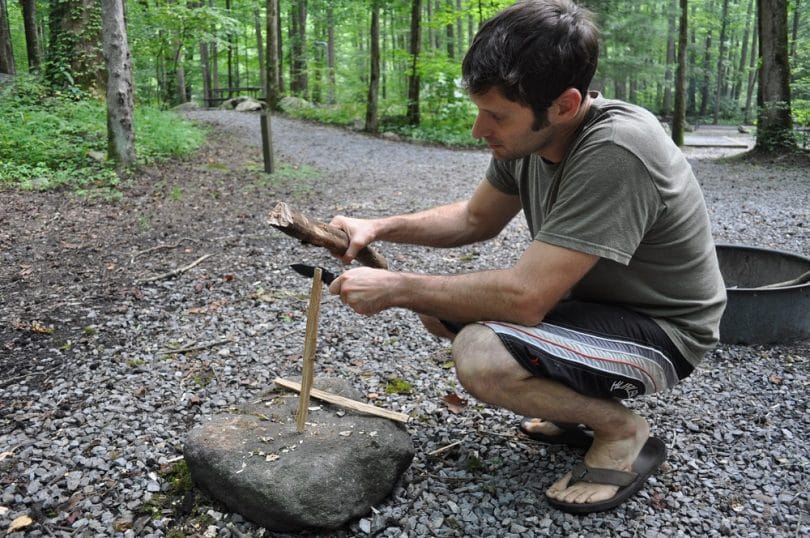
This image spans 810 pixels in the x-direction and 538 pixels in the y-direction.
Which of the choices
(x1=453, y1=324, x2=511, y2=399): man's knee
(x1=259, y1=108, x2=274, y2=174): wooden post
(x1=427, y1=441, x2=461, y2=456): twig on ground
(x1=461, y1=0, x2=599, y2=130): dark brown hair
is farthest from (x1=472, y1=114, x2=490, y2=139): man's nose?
(x1=259, y1=108, x2=274, y2=174): wooden post

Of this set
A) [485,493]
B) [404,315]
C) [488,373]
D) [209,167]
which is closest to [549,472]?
[485,493]

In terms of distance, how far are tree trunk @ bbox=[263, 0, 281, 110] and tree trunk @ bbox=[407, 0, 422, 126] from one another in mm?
Answer: 3515

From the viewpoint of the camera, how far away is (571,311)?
2.22 m

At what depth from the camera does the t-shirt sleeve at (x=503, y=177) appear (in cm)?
260

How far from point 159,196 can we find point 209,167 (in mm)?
2064

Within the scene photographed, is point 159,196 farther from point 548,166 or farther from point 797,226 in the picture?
Result: point 797,226

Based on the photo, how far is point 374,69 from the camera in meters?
14.0

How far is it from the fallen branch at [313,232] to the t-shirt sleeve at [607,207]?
0.85 metres

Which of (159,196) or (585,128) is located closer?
(585,128)

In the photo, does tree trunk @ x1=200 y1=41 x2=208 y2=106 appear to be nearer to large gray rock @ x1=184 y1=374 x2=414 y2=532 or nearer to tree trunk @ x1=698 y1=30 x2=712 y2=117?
tree trunk @ x1=698 y1=30 x2=712 y2=117

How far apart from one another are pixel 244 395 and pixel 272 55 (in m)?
14.8

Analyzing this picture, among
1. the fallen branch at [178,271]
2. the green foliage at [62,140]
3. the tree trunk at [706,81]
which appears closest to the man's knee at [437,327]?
the fallen branch at [178,271]

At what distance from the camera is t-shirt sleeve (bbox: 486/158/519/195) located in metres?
2.60

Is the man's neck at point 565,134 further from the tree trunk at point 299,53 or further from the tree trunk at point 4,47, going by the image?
the tree trunk at point 299,53
